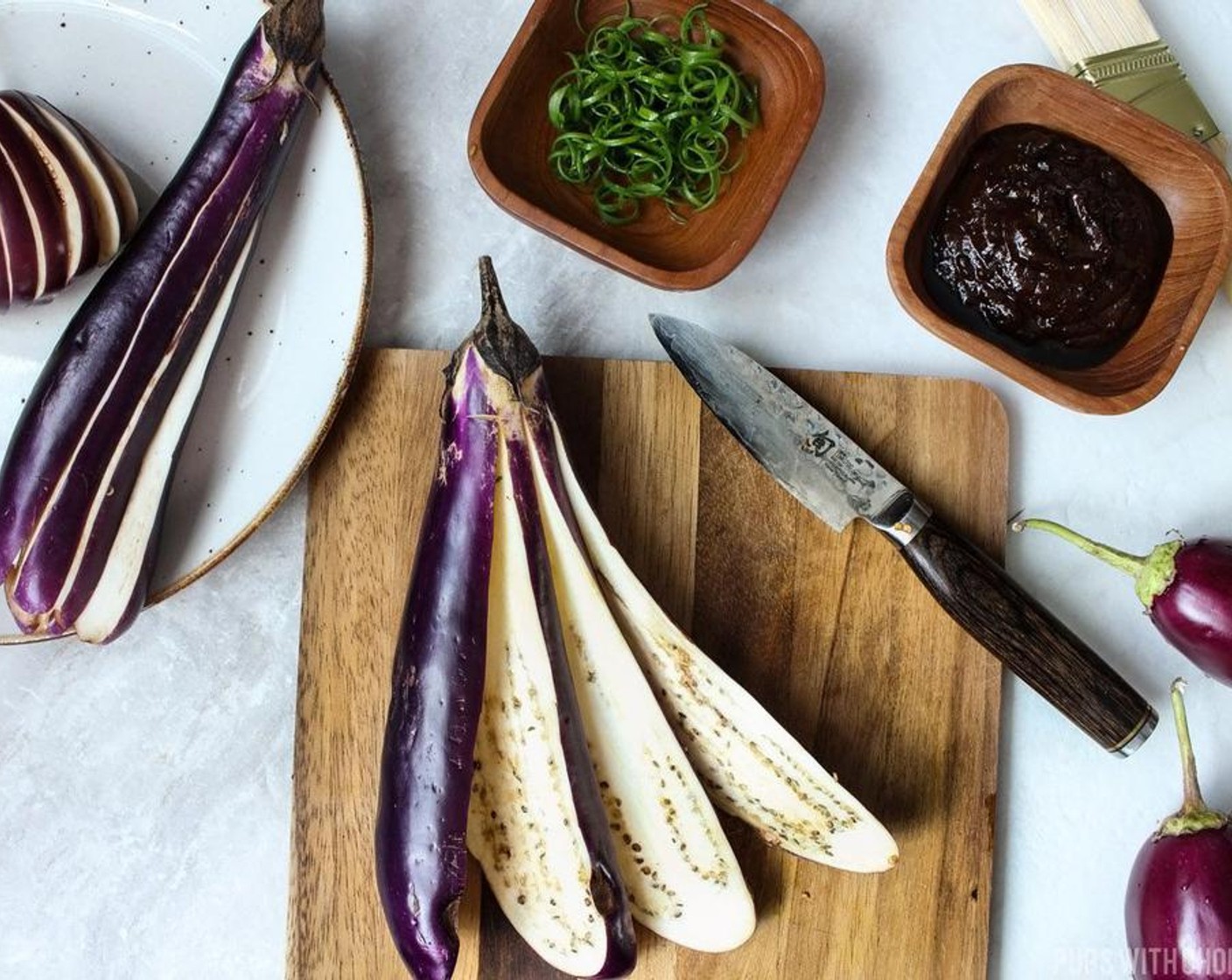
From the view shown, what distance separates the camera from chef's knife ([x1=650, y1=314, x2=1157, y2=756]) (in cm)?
131

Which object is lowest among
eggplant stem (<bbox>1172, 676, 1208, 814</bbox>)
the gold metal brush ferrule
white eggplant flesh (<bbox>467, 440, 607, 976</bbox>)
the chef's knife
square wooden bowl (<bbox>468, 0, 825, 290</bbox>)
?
white eggplant flesh (<bbox>467, 440, 607, 976</bbox>)

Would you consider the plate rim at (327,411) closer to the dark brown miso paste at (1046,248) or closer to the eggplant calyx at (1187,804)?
the dark brown miso paste at (1046,248)

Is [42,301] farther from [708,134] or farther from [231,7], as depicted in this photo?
[708,134]

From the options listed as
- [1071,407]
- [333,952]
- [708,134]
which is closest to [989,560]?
[1071,407]

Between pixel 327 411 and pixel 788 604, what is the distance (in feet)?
1.79

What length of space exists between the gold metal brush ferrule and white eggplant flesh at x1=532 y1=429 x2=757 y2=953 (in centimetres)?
79

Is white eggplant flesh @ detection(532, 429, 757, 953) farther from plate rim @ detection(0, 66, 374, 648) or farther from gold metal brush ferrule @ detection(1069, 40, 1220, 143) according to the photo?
gold metal brush ferrule @ detection(1069, 40, 1220, 143)

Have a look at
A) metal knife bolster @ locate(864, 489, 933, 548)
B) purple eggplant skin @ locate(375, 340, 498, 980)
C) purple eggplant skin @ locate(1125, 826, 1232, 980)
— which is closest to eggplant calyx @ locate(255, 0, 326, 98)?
purple eggplant skin @ locate(375, 340, 498, 980)

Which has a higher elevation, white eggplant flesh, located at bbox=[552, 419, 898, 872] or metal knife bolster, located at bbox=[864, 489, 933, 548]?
metal knife bolster, located at bbox=[864, 489, 933, 548]

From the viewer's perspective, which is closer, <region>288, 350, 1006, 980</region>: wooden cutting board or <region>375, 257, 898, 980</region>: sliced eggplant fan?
<region>375, 257, 898, 980</region>: sliced eggplant fan

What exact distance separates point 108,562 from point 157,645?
18cm

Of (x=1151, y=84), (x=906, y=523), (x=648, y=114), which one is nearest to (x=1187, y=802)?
(x=906, y=523)

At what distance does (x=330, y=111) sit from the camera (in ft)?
4.23

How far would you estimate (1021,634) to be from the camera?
130 cm
